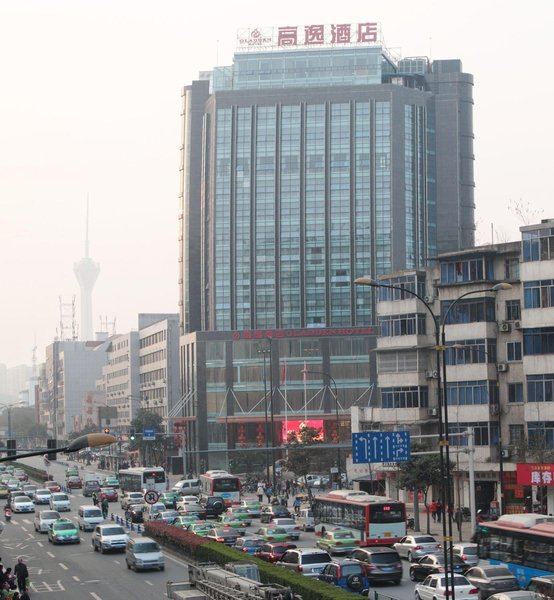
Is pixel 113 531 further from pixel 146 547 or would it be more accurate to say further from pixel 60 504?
pixel 60 504

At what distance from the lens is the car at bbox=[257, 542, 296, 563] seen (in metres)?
53.1

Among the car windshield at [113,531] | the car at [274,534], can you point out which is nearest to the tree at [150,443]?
the car windshield at [113,531]

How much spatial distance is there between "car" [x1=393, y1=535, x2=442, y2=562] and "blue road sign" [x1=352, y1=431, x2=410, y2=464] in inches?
158

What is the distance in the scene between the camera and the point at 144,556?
176 ft

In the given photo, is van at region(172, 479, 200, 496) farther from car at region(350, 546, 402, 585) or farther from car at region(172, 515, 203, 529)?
car at region(350, 546, 402, 585)

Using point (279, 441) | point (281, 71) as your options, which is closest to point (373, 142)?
point (281, 71)

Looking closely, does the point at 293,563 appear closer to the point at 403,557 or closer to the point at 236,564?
the point at 236,564

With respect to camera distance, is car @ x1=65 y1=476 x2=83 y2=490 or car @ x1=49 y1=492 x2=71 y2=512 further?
car @ x1=65 y1=476 x2=83 y2=490

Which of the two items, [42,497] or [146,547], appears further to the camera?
[42,497]

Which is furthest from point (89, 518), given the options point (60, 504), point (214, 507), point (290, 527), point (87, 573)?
point (87, 573)

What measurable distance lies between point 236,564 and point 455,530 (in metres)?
32.2

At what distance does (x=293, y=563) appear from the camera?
47438 mm

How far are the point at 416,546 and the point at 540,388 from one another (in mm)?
25921

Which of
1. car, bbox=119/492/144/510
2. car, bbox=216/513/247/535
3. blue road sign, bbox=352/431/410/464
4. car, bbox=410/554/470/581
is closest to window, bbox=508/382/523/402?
car, bbox=216/513/247/535
